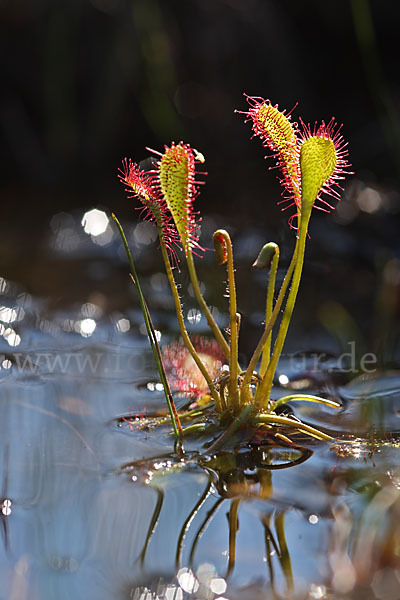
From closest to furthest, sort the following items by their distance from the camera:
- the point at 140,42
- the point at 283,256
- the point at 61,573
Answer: the point at 61,573 → the point at 283,256 → the point at 140,42

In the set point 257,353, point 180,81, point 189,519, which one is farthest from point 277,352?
point 180,81

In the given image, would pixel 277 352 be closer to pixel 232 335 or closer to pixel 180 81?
pixel 232 335

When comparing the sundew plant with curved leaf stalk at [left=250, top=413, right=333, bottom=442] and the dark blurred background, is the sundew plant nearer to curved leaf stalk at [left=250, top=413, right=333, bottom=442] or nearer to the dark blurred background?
curved leaf stalk at [left=250, top=413, right=333, bottom=442]

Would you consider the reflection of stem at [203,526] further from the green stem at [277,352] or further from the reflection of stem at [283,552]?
the green stem at [277,352]

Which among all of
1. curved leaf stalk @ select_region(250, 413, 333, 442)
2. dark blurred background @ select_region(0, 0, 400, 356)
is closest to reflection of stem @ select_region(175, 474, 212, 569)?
curved leaf stalk @ select_region(250, 413, 333, 442)

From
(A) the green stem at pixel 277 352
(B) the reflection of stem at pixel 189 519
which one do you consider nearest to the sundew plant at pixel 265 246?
(A) the green stem at pixel 277 352

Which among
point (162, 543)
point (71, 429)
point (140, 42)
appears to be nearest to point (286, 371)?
point (71, 429)

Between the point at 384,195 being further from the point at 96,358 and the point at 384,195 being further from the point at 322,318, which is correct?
the point at 96,358
